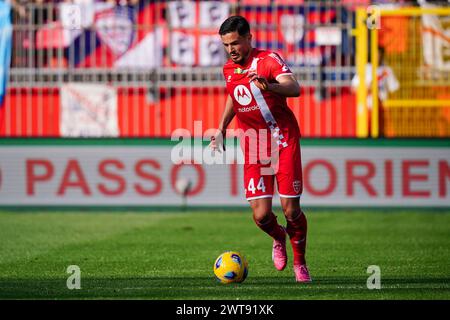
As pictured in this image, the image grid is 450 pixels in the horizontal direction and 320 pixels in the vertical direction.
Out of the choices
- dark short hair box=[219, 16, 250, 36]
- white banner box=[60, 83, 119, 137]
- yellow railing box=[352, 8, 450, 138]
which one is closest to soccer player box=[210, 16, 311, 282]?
dark short hair box=[219, 16, 250, 36]

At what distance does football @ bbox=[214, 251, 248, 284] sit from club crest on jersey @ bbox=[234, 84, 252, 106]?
1421 mm

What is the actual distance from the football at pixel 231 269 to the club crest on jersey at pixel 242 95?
142 centimetres

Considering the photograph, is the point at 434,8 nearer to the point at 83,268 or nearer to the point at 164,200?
the point at 164,200

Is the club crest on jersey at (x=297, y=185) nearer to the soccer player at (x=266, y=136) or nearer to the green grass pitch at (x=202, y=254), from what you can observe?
the soccer player at (x=266, y=136)

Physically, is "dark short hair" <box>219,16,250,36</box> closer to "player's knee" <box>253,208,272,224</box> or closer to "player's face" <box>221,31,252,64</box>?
"player's face" <box>221,31,252,64</box>

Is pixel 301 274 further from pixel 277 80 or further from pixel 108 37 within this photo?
pixel 108 37

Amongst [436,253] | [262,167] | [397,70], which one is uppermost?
[397,70]

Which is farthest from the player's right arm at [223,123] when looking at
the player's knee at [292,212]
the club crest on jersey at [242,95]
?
the player's knee at [292,212]

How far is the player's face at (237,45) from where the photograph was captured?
32.8ft

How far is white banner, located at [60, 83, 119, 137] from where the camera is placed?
829 inches

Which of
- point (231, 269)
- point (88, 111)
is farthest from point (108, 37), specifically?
point (231, 269)
